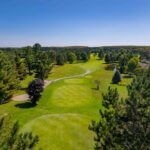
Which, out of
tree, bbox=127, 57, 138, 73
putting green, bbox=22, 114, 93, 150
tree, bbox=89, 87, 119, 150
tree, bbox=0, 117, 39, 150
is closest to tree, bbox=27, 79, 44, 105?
putting green, bbox=22, 114, 93, 150

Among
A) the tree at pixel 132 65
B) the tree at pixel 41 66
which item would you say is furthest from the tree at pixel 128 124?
the tree at pixel 132 65

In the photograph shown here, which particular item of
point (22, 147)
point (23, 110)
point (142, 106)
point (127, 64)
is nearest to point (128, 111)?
point (142, 106)

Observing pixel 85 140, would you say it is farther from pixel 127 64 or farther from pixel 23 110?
pixel 127 64

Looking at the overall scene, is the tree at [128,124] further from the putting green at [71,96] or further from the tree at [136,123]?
the putting green at [71,96]

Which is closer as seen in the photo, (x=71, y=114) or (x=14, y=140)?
(x=14, y=140)

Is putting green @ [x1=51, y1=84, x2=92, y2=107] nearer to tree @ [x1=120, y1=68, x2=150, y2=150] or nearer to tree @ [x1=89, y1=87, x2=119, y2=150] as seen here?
tree @ [x1=89, y1=87, x2=119, y2=150]

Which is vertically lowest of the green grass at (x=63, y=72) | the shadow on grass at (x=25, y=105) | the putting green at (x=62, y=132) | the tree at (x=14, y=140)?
the green grass at (x=63, y=72)

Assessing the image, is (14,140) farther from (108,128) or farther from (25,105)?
(25,105)

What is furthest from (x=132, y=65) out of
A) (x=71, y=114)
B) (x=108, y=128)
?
(x=108, y=128)
